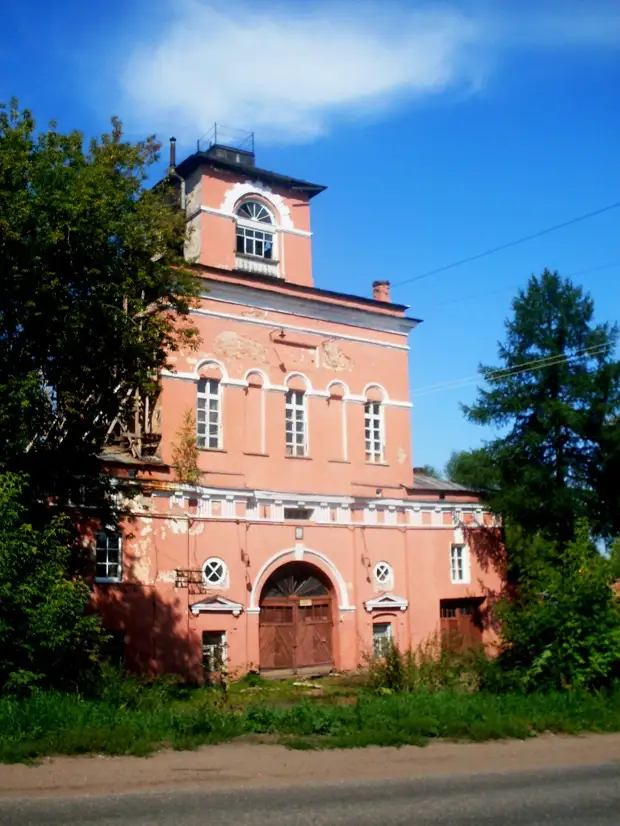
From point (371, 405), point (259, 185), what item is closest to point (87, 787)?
point (371, 405)

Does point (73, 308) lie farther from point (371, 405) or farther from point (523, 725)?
point (371, 405)

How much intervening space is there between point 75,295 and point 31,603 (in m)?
5.65

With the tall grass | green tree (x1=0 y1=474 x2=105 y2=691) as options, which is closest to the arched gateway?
the tall grass

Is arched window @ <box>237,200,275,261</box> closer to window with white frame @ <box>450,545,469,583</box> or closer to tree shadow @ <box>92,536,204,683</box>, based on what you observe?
tree shadow @ <box>92,536,204,683</box>

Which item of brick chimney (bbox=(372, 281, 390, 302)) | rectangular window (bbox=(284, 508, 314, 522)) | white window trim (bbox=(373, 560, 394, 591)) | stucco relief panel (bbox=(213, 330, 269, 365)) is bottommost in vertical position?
white window trim (bbox=(373, 560, 394, 591))

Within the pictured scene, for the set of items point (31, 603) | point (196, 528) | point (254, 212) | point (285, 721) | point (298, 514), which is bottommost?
point (285, 721)

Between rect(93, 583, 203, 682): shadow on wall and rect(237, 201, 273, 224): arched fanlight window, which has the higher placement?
rect(237, 201, 273, 224): arched fanlight window

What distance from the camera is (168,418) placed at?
22984mm

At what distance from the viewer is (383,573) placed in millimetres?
26312

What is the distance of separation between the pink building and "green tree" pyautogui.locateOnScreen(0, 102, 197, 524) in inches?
184

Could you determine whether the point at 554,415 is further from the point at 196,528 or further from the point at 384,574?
the point at 196,528

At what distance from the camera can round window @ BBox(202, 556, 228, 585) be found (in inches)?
894

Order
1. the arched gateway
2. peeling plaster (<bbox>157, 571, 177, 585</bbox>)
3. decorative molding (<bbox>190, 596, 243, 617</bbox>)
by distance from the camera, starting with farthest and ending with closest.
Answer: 1. the arched gateway
2. decorative molding (<bbox>190, 596, 243, 617</bbox>)
3. peeling plaster (<bbox>157, 571, 177, 585</bbox>)

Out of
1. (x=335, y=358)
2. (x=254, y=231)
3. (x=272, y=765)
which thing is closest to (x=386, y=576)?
(x=335, y=358)
